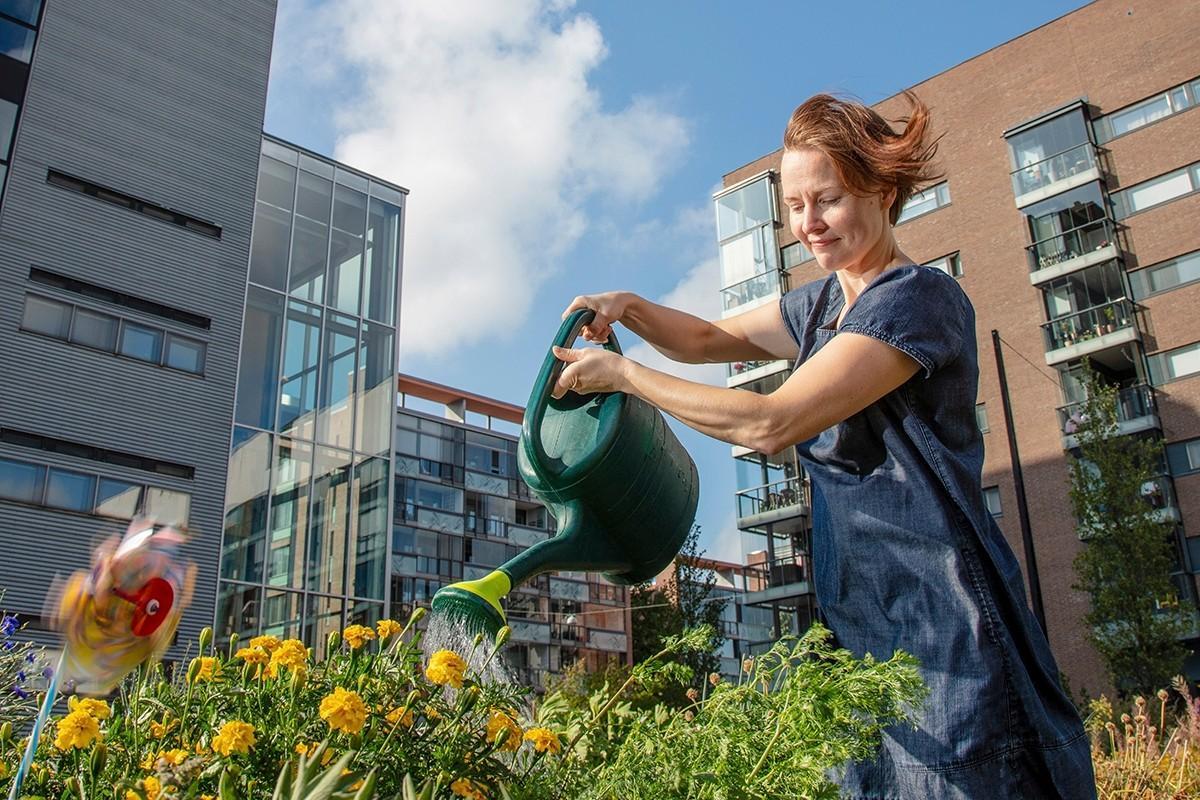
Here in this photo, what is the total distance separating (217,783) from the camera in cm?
134

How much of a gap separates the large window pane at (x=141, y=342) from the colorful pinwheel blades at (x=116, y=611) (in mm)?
17808

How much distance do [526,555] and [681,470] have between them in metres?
0.43

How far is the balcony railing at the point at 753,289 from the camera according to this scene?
83.3ft

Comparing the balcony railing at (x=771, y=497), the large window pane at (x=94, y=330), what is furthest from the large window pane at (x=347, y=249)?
the balcony railing at (x=771, y=497)

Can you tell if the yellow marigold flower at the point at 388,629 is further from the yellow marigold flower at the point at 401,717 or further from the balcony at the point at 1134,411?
the balcony at the point at 1134,411

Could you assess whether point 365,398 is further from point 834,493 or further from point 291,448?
point 834,493

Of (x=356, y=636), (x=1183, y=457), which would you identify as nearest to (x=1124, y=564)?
(x=1183, y=457)

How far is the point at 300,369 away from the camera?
18875mm

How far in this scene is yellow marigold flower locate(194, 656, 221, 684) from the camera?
1712 mm

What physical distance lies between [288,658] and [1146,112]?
24495 millimetres

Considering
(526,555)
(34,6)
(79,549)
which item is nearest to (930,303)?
(526,555)

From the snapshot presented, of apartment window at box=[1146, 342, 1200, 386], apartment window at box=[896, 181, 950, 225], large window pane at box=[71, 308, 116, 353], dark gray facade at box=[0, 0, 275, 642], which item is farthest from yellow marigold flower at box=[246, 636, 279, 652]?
apartment window at box=[896, 181, 950, 225]

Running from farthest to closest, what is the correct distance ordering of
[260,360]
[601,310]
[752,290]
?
[752,290]
[260,360]
[601,310]

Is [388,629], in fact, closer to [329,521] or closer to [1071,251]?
[329,521]
